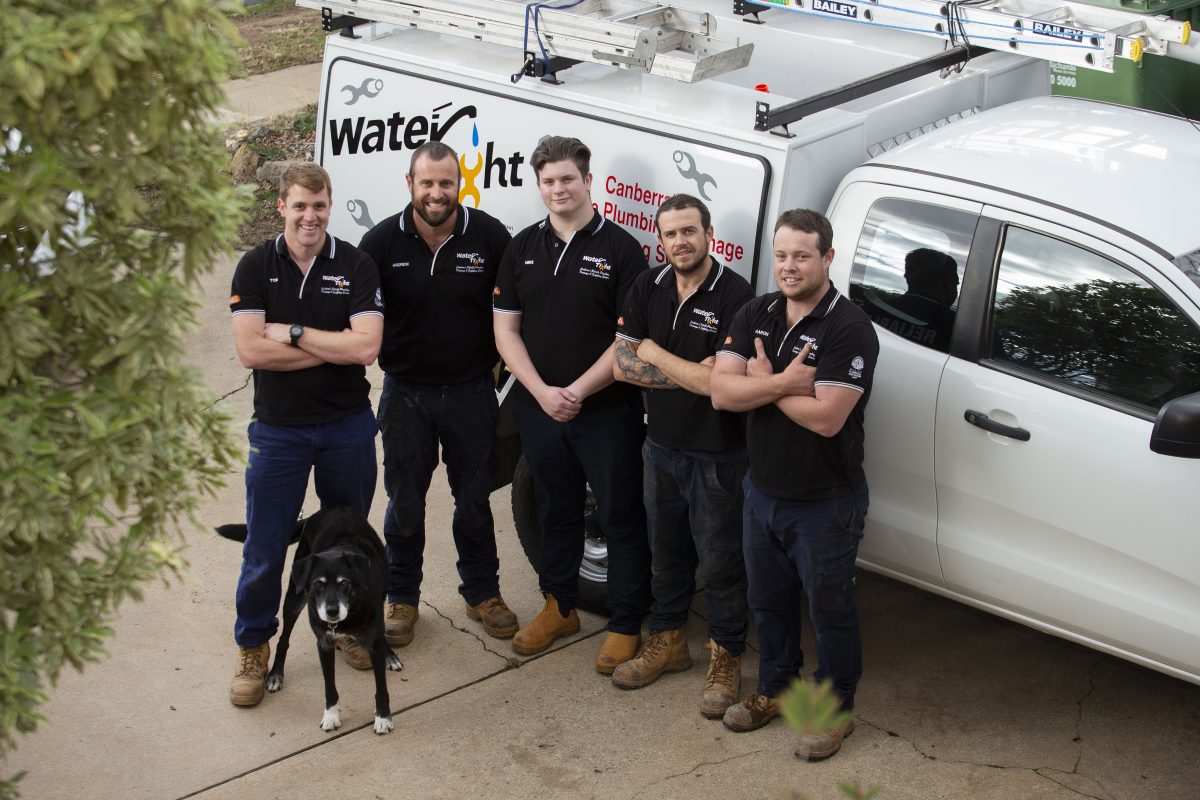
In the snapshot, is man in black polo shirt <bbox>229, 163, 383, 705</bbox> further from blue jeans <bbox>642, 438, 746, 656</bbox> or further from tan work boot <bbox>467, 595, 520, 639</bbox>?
blue jeans <bbox>642, 438, 746, 656</bbox>

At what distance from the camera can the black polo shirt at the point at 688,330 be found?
195 inches

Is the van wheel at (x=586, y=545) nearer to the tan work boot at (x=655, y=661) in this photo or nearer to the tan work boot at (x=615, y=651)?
the tan work boot at (x=615, y=651)

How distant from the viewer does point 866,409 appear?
4949mm

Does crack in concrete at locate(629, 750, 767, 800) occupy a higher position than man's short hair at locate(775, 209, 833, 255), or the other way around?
man's short hair at locate(775, 209, 833, 255)

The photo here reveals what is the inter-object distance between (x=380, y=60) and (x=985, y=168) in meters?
2.91

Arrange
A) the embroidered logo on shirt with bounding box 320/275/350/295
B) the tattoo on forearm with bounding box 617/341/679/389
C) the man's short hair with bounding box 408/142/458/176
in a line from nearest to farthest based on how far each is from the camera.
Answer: the tattoo on forearm with bounding box 617/341/679/389 < the embroidered logo on shirt with bounding box 320/275/350/295 < the man's short hair with bounding box 408/142/458/176

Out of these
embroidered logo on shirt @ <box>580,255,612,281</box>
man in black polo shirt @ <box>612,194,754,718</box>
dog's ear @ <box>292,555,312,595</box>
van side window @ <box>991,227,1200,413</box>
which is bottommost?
dog's ear @ <box>292,555,312,595</box>

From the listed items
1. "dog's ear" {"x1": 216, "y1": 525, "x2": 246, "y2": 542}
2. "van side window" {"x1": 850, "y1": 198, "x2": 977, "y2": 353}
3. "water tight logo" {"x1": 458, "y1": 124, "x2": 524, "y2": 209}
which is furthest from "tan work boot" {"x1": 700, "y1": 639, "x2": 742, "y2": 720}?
"water tight logo" {"x1": 458, "y1": 124, "x2": 524, "y2": 209}

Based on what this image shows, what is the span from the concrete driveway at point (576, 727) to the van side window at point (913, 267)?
1.51 m

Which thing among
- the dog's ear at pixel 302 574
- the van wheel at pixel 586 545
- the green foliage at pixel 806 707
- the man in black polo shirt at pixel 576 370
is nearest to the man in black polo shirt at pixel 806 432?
the man in black polo shirt at pixel 576 370

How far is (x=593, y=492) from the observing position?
18.7 ft

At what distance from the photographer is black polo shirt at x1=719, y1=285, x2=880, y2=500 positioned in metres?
4.48

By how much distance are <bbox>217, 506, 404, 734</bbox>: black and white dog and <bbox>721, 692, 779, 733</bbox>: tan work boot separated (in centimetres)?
131

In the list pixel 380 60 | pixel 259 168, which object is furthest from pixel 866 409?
pixel 259 168
